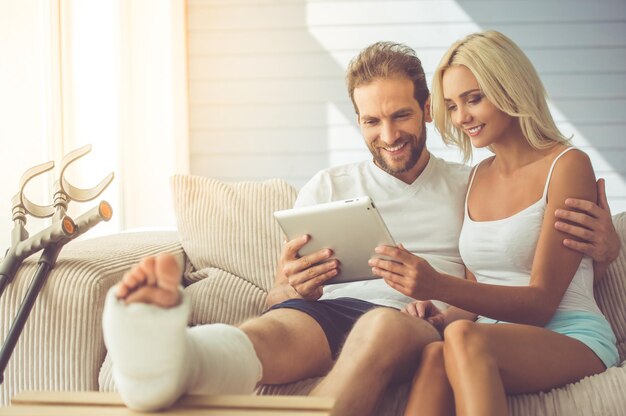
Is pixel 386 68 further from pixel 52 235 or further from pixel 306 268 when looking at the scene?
pixel 52 235

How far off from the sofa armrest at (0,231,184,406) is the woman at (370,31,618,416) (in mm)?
734

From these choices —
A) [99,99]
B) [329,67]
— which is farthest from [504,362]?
[329,67]

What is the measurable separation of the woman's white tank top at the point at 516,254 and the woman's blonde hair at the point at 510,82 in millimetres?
91

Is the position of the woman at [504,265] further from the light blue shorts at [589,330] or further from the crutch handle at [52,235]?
the crutch handle at [52,235]

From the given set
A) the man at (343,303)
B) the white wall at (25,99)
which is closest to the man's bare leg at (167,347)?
the man at (343,303)

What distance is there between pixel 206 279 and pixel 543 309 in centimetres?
103

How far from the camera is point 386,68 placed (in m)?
2.16

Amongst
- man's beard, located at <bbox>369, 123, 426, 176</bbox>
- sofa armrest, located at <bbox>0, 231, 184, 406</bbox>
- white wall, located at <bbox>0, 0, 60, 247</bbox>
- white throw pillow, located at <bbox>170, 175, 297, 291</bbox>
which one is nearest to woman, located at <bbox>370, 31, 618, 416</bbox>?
man's beard, located at <bbox>369, 123, 426, 176</bbox>

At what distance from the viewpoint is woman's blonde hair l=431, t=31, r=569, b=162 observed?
1840 millimetres

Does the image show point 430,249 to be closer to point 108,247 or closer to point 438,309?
point 438,309

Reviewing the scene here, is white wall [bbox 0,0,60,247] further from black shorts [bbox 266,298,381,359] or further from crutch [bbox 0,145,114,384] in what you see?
black shorts [bbox 266,298,381,359]

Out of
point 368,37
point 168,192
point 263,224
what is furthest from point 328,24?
point 263,224

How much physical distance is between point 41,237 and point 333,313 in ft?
2.42

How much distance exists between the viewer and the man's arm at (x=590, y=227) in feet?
5.64
